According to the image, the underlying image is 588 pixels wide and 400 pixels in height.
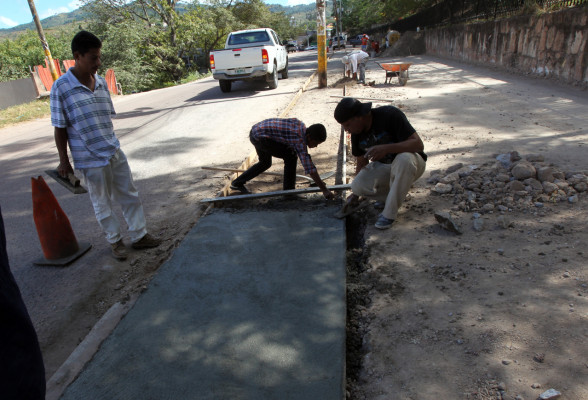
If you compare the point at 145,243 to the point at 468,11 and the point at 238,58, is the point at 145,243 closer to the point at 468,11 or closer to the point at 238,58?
the point at 238,58

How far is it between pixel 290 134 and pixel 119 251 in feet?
6.58

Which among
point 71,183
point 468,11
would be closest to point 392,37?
point 468,11

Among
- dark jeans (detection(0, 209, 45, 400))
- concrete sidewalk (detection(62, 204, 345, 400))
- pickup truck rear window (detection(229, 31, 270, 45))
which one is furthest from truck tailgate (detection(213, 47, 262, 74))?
dark jeans (detection(0, 209, 45, 400))

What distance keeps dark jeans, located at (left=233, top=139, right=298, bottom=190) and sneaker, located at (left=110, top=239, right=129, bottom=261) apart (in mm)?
1627

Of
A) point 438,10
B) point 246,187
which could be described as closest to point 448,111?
point 246,187

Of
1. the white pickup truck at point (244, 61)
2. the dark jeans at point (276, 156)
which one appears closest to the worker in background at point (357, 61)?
the white pickup truck at point (244, 61)

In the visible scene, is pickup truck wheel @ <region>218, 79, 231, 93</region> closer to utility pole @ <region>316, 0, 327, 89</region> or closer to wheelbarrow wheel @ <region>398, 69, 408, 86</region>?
utility pole @ <region>316, 0, 327, 89</region>

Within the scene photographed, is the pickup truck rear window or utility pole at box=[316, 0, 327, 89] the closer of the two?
utility pole at box=[316, 0, 327, 89]

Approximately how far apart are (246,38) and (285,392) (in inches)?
533

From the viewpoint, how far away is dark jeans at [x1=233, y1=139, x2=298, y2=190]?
13.9ft

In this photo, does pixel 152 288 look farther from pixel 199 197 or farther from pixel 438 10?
pixel 438 10

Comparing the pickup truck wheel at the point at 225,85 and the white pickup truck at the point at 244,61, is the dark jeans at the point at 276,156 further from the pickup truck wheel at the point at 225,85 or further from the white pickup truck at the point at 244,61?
the pickup truck wheel at the point at 225,85

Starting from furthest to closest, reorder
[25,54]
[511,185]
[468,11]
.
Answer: [25,54] < [468,11] < [511,185]

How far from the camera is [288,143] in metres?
4.02
